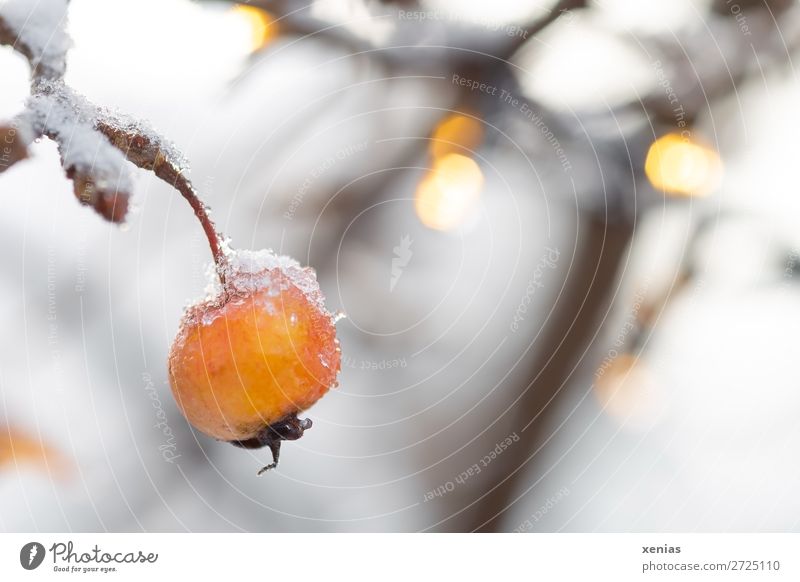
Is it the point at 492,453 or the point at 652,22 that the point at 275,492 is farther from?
the point at 652,22

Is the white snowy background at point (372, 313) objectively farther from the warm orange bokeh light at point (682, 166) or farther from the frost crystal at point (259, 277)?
the frost crystal at point (259, 277)

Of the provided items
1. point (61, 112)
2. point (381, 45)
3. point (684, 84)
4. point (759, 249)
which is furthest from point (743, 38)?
point (61, 112)

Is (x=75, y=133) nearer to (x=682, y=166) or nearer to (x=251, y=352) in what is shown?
(x=251, y=352)

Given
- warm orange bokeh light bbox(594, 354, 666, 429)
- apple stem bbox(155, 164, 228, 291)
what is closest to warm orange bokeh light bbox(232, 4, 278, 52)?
apple stem bbox(155, 164, 228, 291)

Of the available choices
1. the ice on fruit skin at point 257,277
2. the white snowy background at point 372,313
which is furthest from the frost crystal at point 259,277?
the white snowy background at point 372,313

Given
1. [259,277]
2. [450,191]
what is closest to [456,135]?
[450,191]

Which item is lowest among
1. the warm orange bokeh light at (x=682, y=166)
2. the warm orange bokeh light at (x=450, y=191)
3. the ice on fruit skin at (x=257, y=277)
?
the ice on fruit skin at (x=257, y=277)
